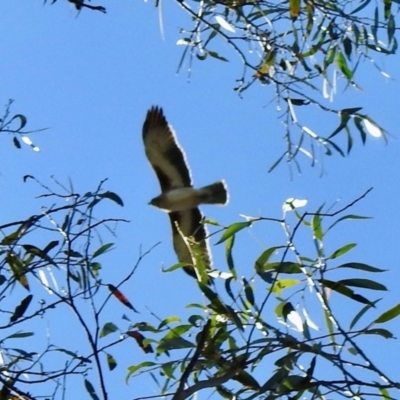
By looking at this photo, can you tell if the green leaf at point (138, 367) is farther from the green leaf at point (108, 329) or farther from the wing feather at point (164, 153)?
the wing feather at point (164, 153)

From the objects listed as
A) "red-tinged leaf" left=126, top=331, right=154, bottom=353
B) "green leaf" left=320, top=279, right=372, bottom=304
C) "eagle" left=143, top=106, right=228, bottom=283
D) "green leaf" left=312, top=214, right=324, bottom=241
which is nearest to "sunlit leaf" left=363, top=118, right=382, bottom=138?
"green leaf" left=312, top=214, right=324, bottom=241

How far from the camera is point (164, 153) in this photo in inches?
162

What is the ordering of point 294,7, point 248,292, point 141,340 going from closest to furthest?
point 248,292
point 141,340
point 294,7

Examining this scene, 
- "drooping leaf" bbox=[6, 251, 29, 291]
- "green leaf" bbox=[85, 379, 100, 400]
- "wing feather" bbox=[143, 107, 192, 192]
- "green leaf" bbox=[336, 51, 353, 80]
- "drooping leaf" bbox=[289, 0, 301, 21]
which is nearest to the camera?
"green leaf" bbox=[85, 379, 100, 400]

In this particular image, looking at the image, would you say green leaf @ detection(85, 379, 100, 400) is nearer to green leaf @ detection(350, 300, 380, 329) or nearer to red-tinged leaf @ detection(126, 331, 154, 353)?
red-tinged leaf @ detection(126, 331, 154, 353)

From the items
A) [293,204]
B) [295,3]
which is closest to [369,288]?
[293,204]

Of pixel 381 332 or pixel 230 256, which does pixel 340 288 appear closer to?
pixel 381 332

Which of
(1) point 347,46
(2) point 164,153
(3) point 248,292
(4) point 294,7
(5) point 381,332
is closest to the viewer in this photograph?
(5) point 381,332

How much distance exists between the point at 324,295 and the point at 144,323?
381mm

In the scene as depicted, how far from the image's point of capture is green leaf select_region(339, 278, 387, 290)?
1.75 meters

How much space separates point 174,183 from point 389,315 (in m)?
2.51

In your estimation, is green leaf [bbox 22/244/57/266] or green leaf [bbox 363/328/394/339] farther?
green leaf [bbox 22/244/57/266]

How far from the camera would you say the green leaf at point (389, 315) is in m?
1.71

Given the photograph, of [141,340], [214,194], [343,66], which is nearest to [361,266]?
[141,340]
